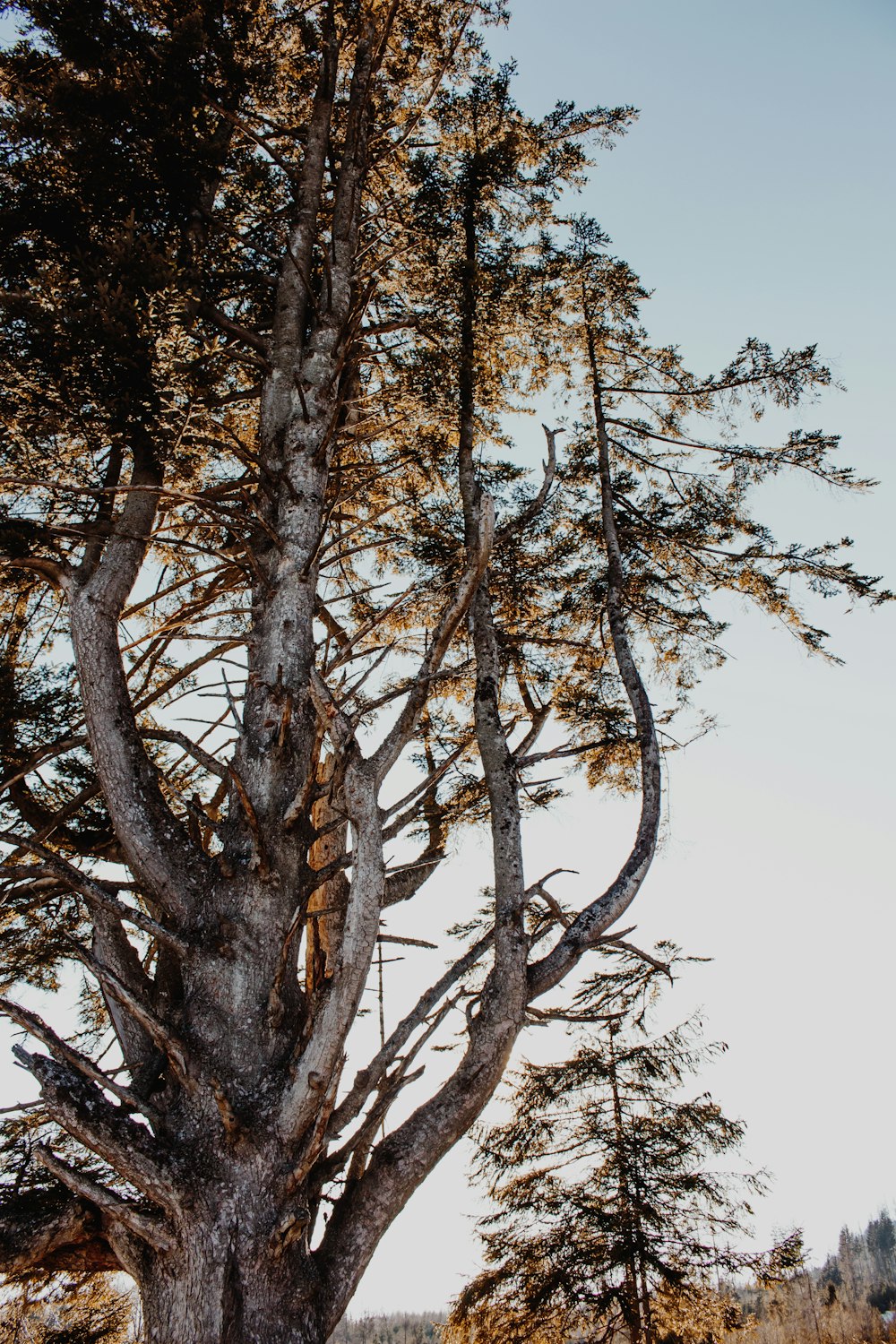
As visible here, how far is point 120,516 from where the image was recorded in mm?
5246

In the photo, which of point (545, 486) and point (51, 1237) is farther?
point (545, 486)

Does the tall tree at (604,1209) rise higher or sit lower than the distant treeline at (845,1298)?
higher

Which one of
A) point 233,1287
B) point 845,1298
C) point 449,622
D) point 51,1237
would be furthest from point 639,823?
point 845,1298

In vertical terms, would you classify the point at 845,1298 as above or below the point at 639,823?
below

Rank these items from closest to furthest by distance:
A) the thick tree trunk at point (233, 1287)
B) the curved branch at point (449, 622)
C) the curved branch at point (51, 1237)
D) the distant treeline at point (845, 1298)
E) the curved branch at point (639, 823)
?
the thick tree trunk at point (233, 1287) → the curved branch at point (51, 1237) → the curved branch at point (449, 622) → the curved branch at point (639, 823) → the distant treeline at point (845, 1298)

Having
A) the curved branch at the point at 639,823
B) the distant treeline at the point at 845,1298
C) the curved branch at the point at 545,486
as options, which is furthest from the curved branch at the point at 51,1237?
the distant treeline at the point at 845,1298

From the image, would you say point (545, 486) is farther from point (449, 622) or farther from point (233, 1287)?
point (233, 1287)

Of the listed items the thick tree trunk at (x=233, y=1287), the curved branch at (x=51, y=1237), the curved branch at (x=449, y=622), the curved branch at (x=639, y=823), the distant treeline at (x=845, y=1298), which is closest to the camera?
the thick tree trunk at (x=233, y=1287)

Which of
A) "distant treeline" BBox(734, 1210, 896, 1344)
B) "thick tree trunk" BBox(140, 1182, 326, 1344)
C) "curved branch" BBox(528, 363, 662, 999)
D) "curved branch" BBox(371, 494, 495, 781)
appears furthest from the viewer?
"distant treeline" BBox(734, 1210, 896, 1344)

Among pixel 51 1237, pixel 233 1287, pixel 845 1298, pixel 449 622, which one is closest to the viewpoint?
pixel 233 1287

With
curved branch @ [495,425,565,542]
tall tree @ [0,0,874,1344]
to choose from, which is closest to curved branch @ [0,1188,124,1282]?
tall tree @ [0,0,874,1344]

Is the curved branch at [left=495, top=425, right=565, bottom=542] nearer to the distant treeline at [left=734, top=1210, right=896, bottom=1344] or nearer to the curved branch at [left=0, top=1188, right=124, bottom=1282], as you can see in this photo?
the curved branch at [left=0, top=1188, right=124, bottom=1282]

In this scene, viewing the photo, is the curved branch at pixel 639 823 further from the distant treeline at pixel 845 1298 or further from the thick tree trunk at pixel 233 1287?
the distant treeline at pixel 845 1298

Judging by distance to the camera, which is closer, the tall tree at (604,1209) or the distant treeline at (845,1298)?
the tall tree at (604,1209)
